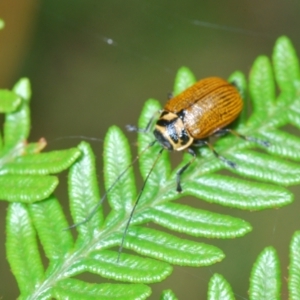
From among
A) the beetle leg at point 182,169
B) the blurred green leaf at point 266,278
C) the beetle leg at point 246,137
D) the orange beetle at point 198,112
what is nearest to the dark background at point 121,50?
the orange beetle at point 198,112

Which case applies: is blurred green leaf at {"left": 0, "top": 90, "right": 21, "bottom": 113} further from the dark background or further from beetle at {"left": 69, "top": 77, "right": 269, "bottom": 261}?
the dark background

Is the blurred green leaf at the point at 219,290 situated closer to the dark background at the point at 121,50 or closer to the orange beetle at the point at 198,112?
the orange beetle at the point at 198,112

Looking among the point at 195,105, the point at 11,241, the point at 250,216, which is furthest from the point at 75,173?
the point at 250,216

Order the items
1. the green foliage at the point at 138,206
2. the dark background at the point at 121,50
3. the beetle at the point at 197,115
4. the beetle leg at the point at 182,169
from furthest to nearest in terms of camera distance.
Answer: the dark background at the point at 121,50 → the beetle at the point at 197,115 → the beetle leg at the point at 182,169 → the green foliage at the point at 138,206

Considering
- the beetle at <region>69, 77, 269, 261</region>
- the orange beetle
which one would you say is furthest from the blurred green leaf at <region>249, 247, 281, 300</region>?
the orange beetle

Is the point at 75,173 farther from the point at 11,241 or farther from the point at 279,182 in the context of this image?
the point at 279,182
